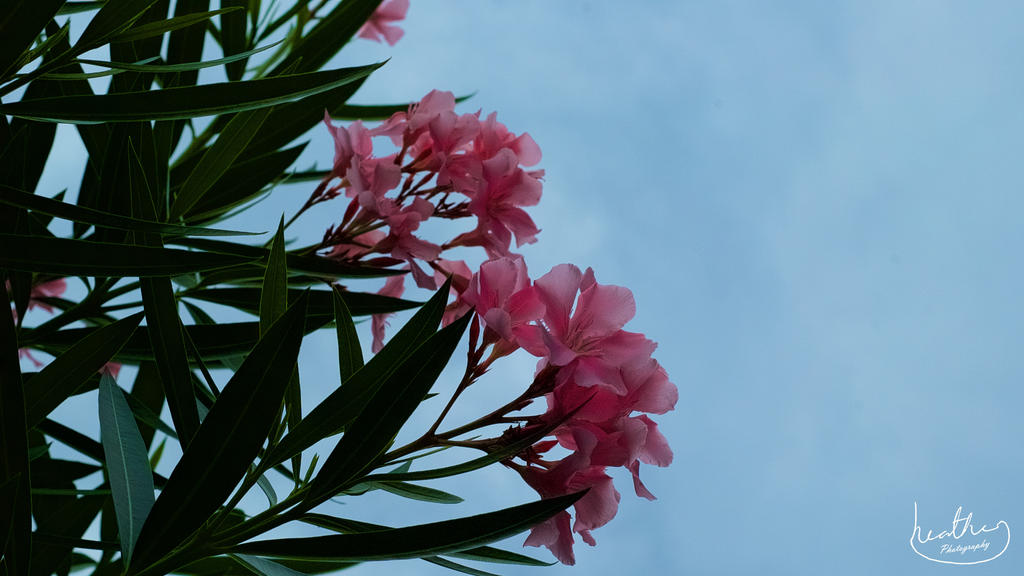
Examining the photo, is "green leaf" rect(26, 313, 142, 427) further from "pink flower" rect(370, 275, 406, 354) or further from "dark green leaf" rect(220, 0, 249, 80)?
"dark green leaf" rect(220, 0, 249, 80)

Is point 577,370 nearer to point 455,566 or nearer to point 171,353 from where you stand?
point 455,566

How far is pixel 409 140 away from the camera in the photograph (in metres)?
1.12

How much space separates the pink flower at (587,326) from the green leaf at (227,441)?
0.21 m

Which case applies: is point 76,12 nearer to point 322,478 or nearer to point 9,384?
point 9,384

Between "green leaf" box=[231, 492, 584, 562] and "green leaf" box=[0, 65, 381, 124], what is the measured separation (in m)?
0.36

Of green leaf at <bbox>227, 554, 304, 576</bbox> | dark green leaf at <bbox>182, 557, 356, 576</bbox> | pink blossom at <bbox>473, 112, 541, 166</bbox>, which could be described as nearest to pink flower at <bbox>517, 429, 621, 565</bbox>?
green leaf at <bbox>227, 554, 304, 576</bbox>

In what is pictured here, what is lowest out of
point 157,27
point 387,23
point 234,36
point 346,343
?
point 346,343

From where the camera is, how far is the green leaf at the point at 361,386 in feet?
2.30

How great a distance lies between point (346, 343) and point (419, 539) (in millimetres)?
219

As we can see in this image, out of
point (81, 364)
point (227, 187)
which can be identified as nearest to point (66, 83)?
point (227, 187)

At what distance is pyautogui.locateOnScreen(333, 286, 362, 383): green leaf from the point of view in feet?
2.69

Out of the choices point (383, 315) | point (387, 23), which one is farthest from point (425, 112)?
point (387, 23)

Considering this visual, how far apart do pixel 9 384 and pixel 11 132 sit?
1.42ft

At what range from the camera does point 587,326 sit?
0.75 meters
